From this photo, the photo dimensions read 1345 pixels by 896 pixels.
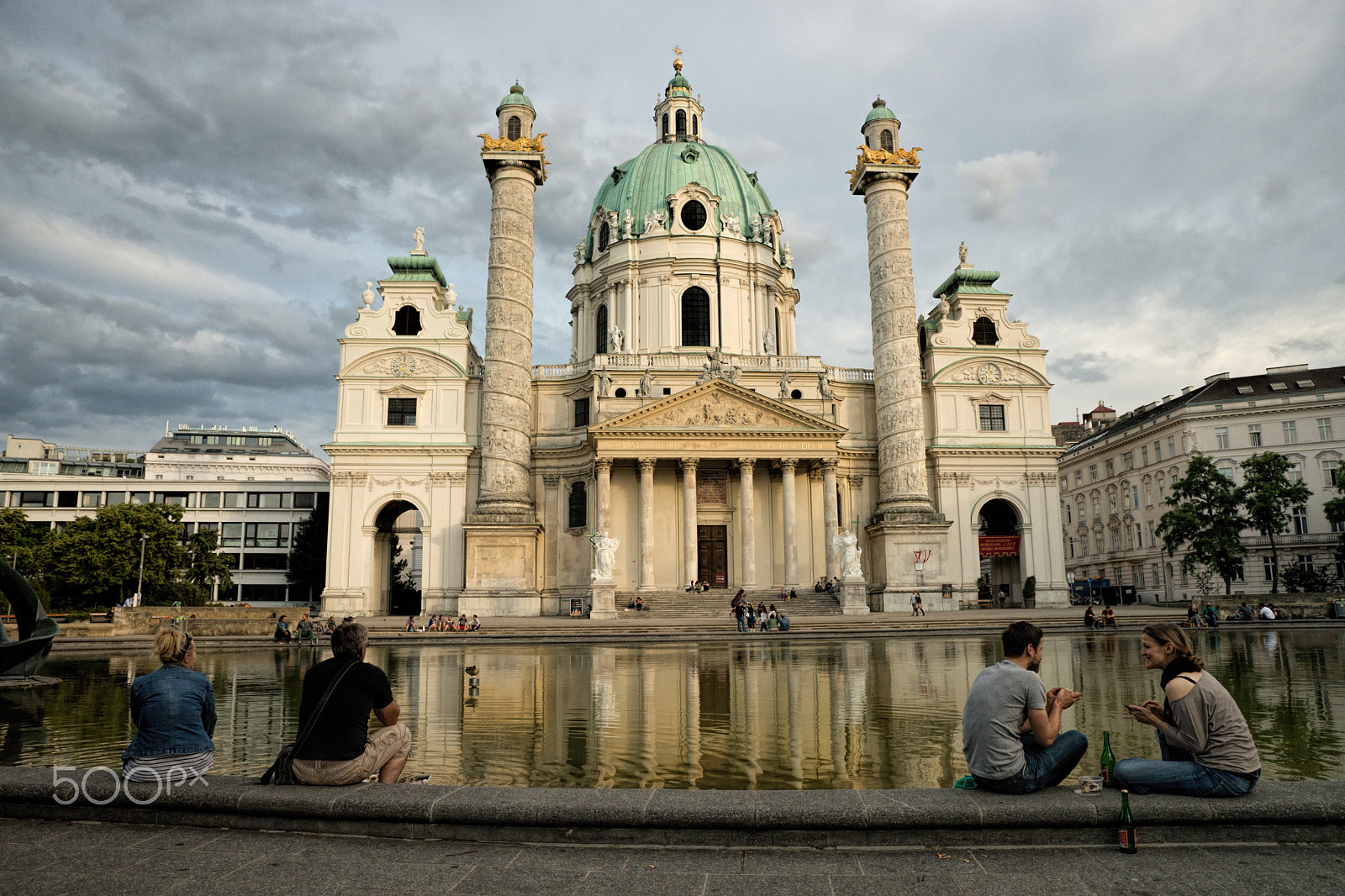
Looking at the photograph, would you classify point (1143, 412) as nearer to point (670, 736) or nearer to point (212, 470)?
point (670, 736)

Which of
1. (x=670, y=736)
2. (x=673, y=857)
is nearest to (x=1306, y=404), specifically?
(x=670, y=736)

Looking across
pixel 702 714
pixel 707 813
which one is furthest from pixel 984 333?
pixel 707 813

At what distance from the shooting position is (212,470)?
268 feet

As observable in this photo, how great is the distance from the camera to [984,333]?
5300 centimetres

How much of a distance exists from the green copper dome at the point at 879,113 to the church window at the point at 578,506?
82.6 feet

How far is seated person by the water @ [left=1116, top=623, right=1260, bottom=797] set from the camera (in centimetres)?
552

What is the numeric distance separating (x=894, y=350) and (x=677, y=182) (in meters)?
20.1

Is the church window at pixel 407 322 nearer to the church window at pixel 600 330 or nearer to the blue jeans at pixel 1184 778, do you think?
the church window at pixel 600 330

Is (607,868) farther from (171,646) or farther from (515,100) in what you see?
(515,100)

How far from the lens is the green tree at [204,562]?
175 feet

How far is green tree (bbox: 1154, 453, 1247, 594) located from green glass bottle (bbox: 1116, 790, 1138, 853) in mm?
47964

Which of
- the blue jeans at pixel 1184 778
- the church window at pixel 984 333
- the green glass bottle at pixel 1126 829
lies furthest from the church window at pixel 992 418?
the green glass bottle at pixel 1126 829

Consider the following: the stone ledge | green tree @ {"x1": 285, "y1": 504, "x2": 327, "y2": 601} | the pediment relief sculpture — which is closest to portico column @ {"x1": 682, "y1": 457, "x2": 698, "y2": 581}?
the pediment relief sculpture

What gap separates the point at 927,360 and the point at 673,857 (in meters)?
49.9
